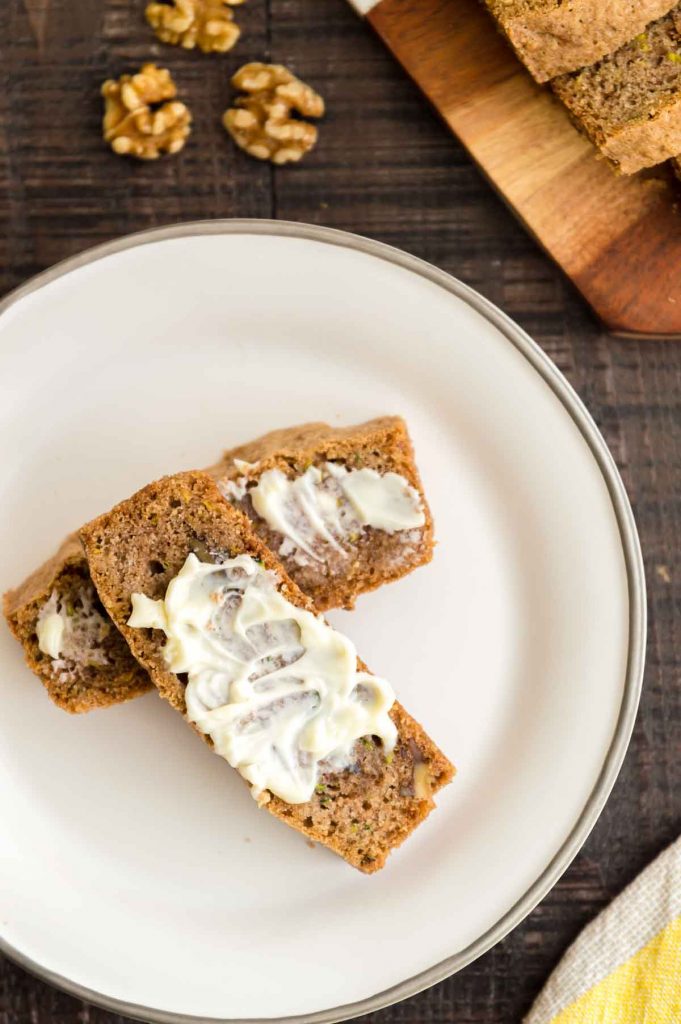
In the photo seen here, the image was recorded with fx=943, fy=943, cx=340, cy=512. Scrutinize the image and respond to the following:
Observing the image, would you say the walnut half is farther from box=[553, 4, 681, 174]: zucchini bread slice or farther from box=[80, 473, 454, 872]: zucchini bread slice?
box=[80, 473, 454, 872]: zucchini bread slice

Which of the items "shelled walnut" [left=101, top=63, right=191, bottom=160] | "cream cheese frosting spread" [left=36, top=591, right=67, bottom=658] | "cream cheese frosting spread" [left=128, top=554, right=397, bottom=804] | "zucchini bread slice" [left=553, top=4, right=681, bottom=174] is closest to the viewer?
"cream cheese frosting spread" [left=128, top=554, right=397, bottom=804]

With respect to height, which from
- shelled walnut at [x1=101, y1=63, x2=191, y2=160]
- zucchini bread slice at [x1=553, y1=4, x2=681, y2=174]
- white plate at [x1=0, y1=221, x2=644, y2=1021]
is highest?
shelled walnut at [x1=101, y1=63, x2=191, y2=160]

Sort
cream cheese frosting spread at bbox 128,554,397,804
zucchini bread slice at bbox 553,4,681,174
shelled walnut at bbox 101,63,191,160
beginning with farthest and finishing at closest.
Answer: shelled walnut at bbox 101,63,191,160 < zucchini bread slice at bbox 553,4,681,174 < cream cheese frosting spread at bbox 128,554,397,804

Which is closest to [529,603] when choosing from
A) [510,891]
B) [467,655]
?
[467,655]

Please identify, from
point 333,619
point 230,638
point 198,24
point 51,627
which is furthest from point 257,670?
point 198,24

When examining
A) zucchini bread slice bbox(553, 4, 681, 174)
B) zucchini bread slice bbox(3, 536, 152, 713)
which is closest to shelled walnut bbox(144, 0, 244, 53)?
zucchini bread slice bbox(553, 4, 681, 174)

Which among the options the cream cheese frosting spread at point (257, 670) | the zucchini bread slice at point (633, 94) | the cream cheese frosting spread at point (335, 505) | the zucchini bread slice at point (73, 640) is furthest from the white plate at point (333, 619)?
the zucchini bread slice at point (633, 94)

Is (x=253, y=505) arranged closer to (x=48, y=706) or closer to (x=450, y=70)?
(x=48, y=706)

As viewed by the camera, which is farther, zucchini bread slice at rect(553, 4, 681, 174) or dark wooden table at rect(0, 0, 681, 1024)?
dark wooden table at rect(0, 0, 681, 1024)
